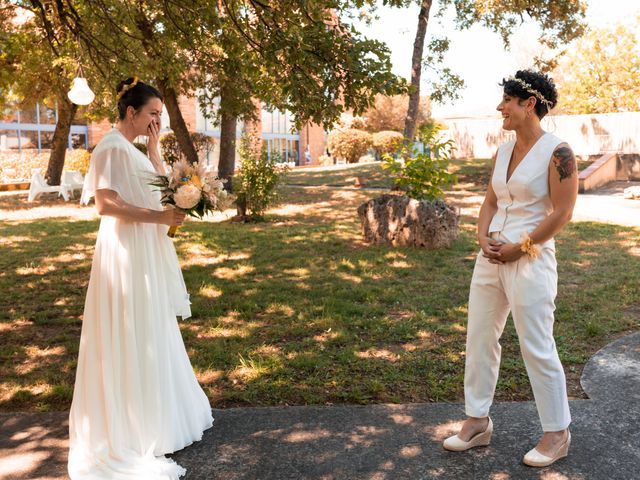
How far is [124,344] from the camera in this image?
3666mm

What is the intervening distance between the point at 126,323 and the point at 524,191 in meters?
2.52

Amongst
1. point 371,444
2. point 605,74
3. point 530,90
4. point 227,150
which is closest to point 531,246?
point 530,90

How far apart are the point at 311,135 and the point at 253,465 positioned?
4481 cm

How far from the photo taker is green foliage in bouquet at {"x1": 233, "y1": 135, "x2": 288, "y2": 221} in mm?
13430

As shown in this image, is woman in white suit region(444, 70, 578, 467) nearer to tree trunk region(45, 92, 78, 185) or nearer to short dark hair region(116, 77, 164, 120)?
short dark hair region(116, 77, 164, 120)

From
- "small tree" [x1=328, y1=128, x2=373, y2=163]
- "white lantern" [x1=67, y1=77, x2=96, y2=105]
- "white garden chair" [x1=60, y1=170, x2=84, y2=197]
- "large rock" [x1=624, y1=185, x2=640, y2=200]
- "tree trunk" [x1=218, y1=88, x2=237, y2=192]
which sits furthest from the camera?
"small tree" [x1=328, y1=128, x2=373, y2=163]

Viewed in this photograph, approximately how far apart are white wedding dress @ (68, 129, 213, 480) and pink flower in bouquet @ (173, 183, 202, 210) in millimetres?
294

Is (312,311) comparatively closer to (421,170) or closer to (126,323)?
(126,323)

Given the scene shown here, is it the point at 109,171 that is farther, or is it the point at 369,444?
the point at 369,444

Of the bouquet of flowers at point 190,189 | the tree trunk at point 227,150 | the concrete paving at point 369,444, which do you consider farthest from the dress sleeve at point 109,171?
the tree trunk at point 227,150

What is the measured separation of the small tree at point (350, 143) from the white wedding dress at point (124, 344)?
3115 centimetres

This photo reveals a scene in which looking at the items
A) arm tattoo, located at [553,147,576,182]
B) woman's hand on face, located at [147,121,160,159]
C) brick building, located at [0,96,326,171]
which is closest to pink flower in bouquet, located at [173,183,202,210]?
woman's hand on face, located at [147,121,160,159]

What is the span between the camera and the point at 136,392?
366 cm

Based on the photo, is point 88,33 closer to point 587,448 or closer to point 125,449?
point 125,449
